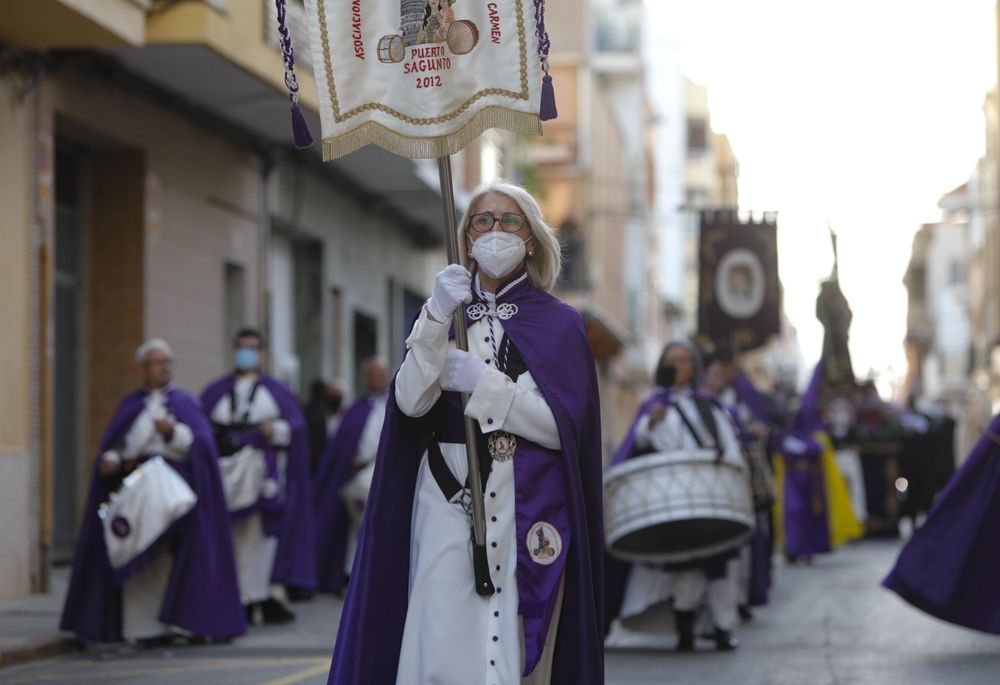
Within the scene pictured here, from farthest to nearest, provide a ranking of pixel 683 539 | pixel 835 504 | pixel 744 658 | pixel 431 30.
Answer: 1. pixel 835 504
2. pixel 683 539
3. pixel 744 658
4. pixel 431 30

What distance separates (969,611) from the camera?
11805 mm

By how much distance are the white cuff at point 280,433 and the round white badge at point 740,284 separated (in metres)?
15.2

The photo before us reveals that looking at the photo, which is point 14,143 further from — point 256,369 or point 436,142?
point 436,142

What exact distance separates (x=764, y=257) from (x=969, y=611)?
17.7m

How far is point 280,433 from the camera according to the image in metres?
14.3

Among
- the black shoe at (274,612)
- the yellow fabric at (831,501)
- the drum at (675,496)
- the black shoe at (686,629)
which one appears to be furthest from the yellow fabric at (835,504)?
the drum at (675,496)

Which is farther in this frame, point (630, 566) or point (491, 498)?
point (630, 566)

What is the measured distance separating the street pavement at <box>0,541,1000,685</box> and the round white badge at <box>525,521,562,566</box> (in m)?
3.95

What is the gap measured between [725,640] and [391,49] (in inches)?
259

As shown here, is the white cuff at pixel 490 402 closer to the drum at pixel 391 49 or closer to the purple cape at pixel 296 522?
the drum at pixel 391 49

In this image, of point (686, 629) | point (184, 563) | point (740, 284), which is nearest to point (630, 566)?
point (686, 629)

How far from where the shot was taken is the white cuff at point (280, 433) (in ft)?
46.9

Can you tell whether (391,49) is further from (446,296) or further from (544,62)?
(446,296)

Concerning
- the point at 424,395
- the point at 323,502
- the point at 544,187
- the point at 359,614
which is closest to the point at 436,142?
the point at 424,395
